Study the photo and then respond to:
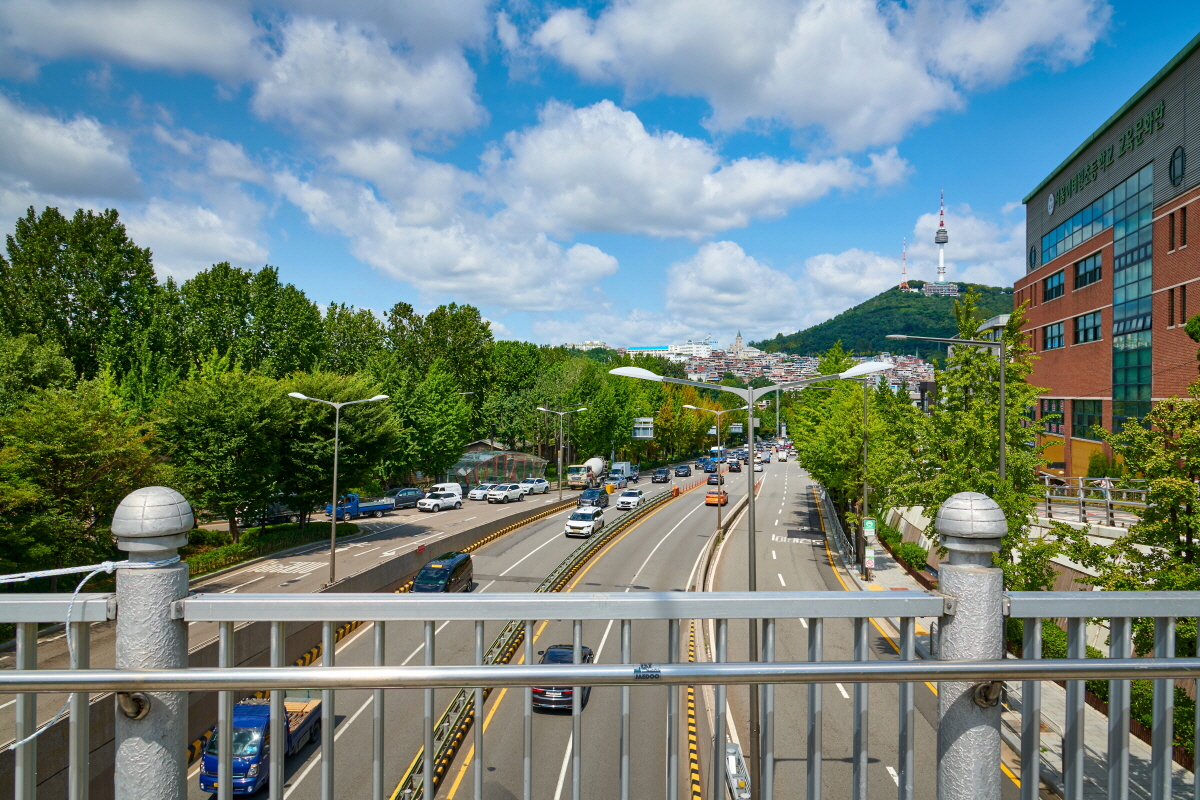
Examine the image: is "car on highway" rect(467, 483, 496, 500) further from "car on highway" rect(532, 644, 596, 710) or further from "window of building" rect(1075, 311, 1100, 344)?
"car on highway" rect(532, 644, 596, 710)

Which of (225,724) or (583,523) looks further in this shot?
(583,523)

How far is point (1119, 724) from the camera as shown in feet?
8.24

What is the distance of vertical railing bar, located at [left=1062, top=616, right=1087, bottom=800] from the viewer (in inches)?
97.3

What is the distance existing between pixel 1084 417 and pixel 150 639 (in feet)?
153

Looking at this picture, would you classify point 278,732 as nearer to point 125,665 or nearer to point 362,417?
point 125,665

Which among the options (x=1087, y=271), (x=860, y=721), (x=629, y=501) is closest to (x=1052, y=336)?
(x=1087, y=271)

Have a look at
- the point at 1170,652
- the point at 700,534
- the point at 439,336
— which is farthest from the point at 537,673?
the point at 439,336

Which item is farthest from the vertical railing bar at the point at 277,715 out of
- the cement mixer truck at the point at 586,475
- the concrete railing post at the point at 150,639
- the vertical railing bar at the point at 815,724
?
the cement mixer truck at the point at 586,475

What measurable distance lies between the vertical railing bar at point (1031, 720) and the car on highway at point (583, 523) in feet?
111

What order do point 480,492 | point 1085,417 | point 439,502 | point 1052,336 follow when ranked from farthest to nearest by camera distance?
point 480,492 → point 439,502 → point 1052,336 → point 1085,417

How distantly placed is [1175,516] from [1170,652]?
11.2 meters

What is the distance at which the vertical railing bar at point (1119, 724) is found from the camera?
250cm

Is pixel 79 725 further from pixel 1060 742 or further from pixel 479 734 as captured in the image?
pixel 1060 742

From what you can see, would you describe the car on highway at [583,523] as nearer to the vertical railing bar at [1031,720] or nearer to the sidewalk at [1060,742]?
the sidewalk at [1060,742]
